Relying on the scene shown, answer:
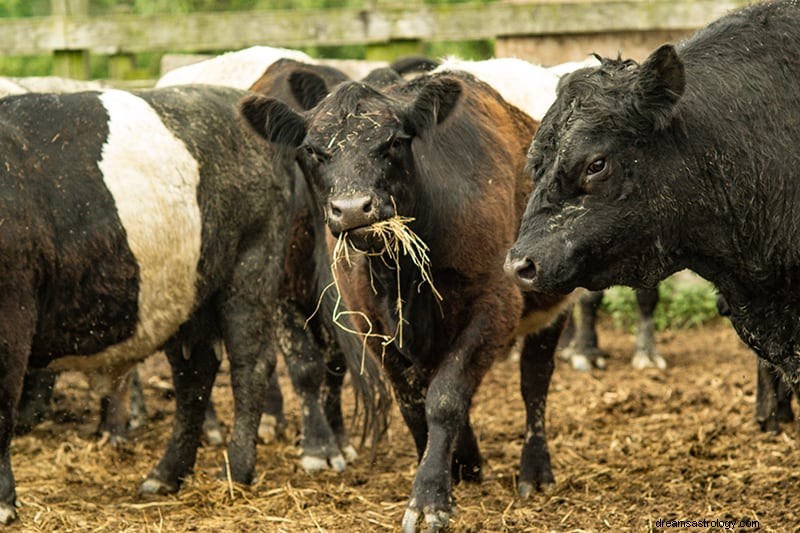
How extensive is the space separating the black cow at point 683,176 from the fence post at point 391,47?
6.25 m

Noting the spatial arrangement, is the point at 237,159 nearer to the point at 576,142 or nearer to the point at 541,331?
the point at 541,331

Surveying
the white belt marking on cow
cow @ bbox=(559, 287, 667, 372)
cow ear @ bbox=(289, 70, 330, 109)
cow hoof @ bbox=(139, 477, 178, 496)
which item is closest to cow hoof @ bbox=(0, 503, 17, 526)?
the white belt marking on cow

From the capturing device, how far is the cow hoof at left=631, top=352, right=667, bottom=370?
9.73 metres

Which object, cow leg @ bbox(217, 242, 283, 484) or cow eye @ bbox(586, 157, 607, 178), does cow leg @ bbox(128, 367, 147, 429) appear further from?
cow eye @ bbox(586, 157, 607, 178)

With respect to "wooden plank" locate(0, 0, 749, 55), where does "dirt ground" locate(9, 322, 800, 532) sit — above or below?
below

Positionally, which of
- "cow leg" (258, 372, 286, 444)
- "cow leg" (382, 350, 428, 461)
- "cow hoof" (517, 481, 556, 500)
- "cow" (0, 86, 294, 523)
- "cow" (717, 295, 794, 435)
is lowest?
"cow leg" (258, 372, 286, 444)

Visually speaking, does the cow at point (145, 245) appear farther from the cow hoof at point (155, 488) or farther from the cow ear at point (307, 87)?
the cow ear at point (307, 87)

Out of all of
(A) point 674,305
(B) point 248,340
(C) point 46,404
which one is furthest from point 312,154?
(A) point 674,305

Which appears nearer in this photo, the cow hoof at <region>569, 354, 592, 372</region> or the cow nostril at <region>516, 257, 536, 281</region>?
the cow nostril at <region>516, 257, 536, 281</region>

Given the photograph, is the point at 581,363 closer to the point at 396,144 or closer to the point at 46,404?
the point at 46,404

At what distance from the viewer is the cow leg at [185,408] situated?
642 centimetres

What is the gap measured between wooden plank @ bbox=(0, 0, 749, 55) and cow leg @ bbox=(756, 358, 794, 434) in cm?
435

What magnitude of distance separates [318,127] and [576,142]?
5.14 feet

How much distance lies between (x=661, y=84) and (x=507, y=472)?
2.97m
